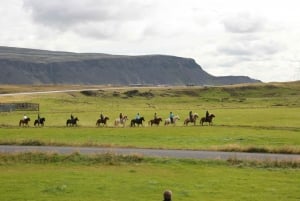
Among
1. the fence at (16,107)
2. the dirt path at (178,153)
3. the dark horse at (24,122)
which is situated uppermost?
the fence at (16,107)

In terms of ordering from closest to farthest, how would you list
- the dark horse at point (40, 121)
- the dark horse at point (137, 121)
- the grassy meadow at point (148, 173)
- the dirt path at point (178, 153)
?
the grassy meadow at point (148, 173) → the dirt path at point (178, 153) → the dark horse at point (137, 121) → the dark horse at point (40, 121)

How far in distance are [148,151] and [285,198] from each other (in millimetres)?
20704

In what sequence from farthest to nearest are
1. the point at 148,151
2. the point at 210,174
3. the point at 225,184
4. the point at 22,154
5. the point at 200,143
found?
the point at 200,143
the point at 148,151
the point at 22,154
the point at 210,174
the point at 225,184

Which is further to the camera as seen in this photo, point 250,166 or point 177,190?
point 250,166

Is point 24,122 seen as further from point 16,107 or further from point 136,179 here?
point 136,179

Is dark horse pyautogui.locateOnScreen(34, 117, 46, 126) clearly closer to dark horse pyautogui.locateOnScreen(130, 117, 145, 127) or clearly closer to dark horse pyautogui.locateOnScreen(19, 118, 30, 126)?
dark horse pyautogui.locateOnScreen(19, 118, 30, 126)

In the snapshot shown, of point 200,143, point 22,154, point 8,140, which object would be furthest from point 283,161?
point 8,140

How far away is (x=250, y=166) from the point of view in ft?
127

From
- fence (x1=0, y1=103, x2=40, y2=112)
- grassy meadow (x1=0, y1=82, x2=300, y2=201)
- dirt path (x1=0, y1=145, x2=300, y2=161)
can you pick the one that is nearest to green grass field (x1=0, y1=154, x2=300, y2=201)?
grassy meadow (x1=0, y1=82, x2=300, y2=201)

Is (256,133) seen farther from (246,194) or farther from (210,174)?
(246,194)

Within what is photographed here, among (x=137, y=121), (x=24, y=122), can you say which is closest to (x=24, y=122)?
(x=24, y=122)

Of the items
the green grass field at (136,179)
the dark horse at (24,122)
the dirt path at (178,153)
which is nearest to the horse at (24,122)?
the dark horse at (24,122)

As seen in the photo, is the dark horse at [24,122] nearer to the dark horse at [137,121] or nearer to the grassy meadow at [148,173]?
the grassy meadow at [148,173]

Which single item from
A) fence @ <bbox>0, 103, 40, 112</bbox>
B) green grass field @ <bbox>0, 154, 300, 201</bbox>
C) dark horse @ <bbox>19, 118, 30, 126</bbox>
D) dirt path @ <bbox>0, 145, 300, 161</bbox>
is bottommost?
green grass field @ <bbox>0, 154, 300, 201</bbox>
